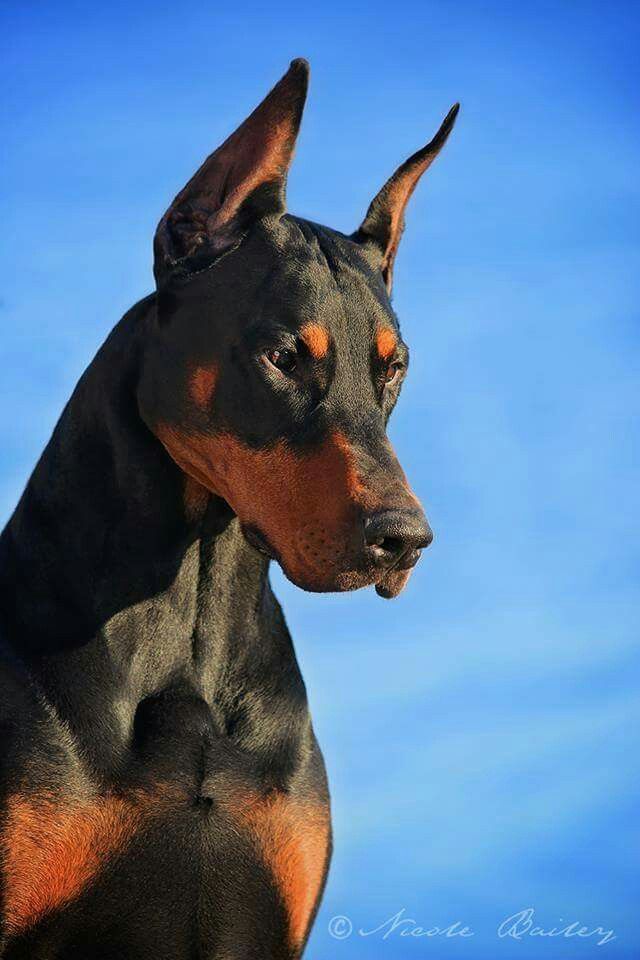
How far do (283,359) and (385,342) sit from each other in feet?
1.62

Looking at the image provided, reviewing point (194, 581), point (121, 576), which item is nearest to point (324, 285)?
point (194, 581)

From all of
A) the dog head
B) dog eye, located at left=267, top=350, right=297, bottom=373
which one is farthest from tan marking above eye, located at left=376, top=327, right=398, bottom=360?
dog eye, located at left=267, top=350, right=297, bottom=373

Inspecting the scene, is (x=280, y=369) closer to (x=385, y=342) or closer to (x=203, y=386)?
(x=203, y=386)

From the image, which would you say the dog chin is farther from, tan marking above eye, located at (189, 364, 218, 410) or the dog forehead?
the dog forehead

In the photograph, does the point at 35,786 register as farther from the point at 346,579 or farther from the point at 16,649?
the point at 346,579

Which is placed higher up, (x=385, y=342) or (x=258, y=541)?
(x=385, y=342)

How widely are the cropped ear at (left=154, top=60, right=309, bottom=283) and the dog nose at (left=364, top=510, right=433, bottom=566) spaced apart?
1.55 metres

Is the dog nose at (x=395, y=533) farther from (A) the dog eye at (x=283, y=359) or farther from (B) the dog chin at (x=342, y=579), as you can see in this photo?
(A) the dog eye at (x=283, y=359)

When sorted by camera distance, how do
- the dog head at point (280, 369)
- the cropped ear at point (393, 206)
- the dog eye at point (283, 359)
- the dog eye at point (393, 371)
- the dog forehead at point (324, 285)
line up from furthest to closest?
the cropped ear at point (393, 206) < the dog eye at point (393, 371) < the dog forehead at point (324, 285) < the dog eye at point (283, 359) < the dog head at point (280, 369)

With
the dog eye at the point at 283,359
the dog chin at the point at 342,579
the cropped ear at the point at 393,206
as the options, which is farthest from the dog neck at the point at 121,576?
the cropped ear at the point at 393,206

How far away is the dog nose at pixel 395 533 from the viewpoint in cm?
546

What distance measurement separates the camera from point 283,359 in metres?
5.97

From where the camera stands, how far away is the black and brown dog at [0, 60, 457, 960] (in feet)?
19.3

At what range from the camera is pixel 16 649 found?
20.5 ft
